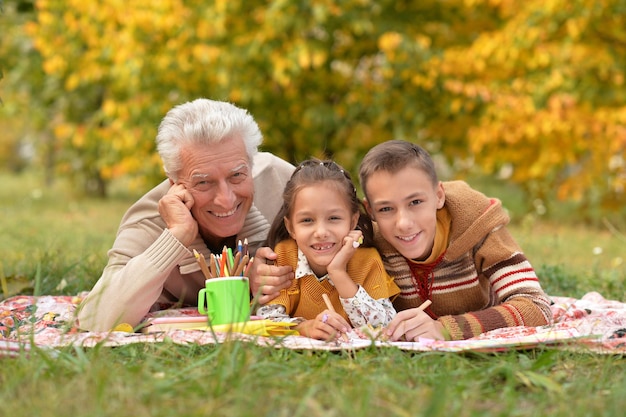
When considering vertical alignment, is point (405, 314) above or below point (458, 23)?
below

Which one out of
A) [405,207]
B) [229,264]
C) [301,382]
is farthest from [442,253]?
[301,382]

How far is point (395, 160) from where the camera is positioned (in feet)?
10.7

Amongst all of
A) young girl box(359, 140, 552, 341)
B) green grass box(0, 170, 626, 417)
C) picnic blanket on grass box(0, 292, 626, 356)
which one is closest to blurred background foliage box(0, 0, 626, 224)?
young girl box(359, 140, 552, 341)

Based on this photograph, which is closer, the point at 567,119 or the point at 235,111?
the point at 235,111

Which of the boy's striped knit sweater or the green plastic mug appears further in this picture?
the boy's striped knit sweater

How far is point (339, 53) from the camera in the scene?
908cm

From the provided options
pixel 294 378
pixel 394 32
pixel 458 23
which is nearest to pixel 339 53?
pixel 394 32

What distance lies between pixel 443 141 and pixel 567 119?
1.78 metres

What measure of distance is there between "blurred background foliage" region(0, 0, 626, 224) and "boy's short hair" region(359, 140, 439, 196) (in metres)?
4.74

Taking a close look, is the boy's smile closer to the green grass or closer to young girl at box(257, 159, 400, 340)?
young girl at box(257, 159, 400, 340)

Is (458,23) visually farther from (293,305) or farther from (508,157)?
(293,305)

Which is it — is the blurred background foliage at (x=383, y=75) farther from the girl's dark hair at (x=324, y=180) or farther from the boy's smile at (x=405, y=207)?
the boy's smile at (x=405, y=207)

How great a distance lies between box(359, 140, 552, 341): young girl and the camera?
3240 millimetres

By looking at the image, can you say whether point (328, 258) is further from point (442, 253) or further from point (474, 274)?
point (474, 274)
